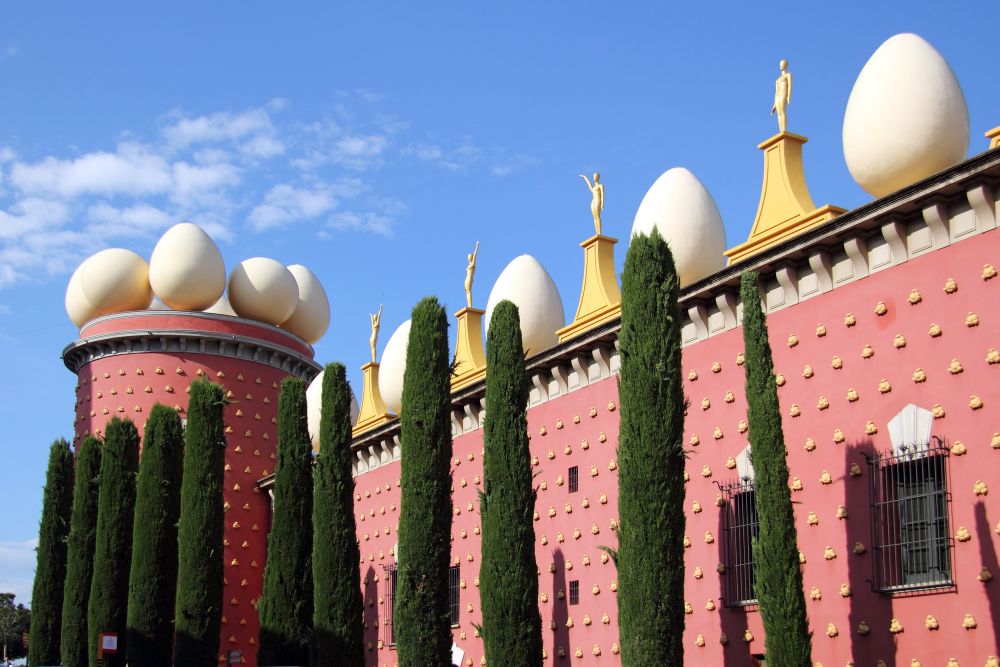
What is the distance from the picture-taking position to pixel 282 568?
73.3ft

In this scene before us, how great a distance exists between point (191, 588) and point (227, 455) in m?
8.08

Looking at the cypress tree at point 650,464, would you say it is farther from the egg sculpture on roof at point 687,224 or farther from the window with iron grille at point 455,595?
the window with iron grille at point 455,595

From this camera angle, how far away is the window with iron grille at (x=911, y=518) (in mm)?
14047

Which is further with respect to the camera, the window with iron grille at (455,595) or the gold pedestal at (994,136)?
the window with iron grille at (455,595)

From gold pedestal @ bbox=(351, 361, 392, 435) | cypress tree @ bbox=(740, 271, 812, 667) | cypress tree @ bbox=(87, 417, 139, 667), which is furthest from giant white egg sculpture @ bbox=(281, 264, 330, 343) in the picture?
cypress tree @ bbox=(740, 271, 812, 667)

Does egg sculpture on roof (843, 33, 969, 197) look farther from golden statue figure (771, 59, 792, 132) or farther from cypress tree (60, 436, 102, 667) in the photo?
cypress tree (60, 436, 102, 667)

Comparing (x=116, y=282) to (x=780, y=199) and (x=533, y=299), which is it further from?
(x=780, y=199)

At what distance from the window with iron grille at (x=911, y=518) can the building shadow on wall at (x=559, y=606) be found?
6497 millimetres

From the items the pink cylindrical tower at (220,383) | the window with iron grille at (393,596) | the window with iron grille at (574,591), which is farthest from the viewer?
the pink cylindrical tower at (220,383)

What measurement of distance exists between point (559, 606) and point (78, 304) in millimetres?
17875

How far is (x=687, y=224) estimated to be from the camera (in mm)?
19203

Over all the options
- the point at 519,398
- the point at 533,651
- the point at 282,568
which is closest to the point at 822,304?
the point at 519,398

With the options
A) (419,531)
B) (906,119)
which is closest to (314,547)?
(419,531)

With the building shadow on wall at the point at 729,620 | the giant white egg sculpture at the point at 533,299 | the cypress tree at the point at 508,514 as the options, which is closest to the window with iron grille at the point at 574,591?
the cypress tree at the point at 508,514
